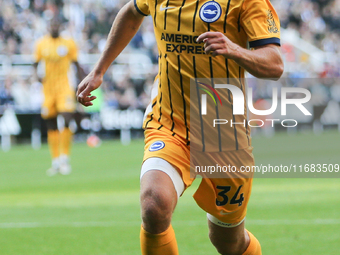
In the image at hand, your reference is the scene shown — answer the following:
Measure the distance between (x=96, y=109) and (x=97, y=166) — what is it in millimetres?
6576

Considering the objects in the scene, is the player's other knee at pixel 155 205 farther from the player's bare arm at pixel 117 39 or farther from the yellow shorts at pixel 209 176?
the player's bare arm at pixel 117 39

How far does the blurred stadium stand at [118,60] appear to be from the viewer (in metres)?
18.2

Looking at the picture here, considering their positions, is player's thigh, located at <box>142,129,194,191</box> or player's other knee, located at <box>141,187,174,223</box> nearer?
player's other knee, located at <box>141,187,174,223</box>

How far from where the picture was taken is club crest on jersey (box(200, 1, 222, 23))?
3.33 metres

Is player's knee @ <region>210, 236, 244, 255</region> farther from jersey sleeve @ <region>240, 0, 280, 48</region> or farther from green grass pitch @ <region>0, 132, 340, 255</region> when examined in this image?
jersey sleeve @ <region>240, 0, 280, 48</region>

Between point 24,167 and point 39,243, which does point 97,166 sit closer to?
point 24,167

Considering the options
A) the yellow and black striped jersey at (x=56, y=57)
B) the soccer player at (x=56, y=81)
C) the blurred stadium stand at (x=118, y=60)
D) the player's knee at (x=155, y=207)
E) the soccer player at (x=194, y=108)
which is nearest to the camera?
the player's knee at (x=155, y=207)

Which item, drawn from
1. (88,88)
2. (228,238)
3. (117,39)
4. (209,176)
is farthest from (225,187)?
(117,39)

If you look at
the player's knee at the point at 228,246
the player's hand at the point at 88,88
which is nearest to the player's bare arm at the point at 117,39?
the player's hand at the point at 88,88

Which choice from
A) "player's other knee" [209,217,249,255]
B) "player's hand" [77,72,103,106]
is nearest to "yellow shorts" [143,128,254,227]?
"player's other knee" [209,217,249,255]

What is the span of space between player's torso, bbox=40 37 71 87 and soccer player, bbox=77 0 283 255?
7.56 m

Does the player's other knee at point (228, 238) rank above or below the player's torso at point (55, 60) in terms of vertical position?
above

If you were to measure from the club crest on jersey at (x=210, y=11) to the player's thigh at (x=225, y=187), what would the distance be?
853 millimetres

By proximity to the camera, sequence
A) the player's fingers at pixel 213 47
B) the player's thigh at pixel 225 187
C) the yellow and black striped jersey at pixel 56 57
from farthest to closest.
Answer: the yellow and black striped jersey at pixel 56 57 < the player's thigh at pixel 225 187 < the player's fingers at pixel 213 47
